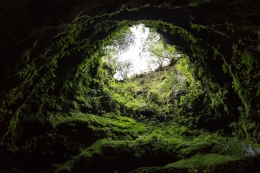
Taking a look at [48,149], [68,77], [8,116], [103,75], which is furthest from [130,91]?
[8,116]

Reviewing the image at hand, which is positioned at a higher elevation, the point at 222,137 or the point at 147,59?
the point at 147,59

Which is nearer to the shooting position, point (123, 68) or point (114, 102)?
point (114, 102)

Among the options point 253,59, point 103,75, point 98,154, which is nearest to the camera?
point 253,59

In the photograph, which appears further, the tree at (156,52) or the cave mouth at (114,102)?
the tree at (156,52)

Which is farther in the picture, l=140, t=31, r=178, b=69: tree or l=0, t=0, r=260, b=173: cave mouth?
l=140, t=31, r=178, b=69: tree

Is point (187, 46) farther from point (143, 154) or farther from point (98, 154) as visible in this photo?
point (98, 154)

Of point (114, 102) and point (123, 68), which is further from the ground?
point (123, 68)

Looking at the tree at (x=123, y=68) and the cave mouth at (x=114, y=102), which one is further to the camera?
the tree at (x=123, y=68)

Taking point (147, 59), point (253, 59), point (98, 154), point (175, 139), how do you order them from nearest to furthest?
point (253, 59), point (98, 154), point (175, 139), point (147, 59)

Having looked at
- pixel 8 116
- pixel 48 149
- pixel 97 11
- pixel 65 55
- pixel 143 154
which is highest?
pixel 97 11

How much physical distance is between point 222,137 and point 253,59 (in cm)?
282

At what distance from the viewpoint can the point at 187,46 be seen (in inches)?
292

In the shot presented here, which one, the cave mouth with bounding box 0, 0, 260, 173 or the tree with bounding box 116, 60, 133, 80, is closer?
the cave mouth with bounding box 0, 0, 260, 173

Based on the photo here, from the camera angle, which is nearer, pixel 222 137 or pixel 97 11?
pixel 97 11
